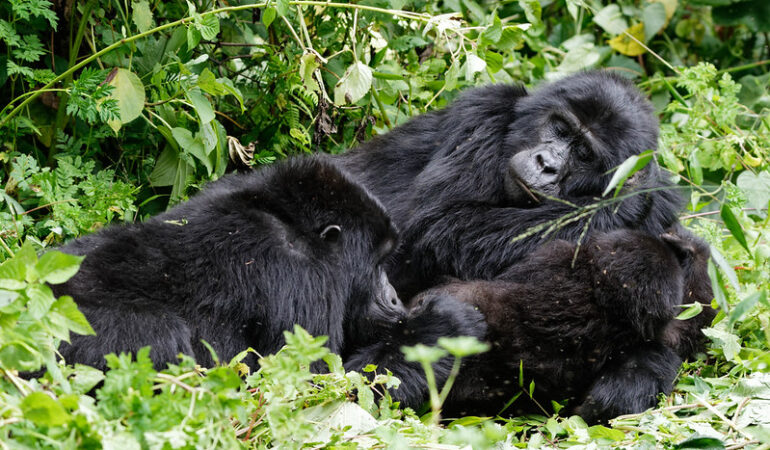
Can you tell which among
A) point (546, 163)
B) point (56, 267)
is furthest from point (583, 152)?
point (56, 267)

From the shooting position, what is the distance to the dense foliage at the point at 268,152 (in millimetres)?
1975

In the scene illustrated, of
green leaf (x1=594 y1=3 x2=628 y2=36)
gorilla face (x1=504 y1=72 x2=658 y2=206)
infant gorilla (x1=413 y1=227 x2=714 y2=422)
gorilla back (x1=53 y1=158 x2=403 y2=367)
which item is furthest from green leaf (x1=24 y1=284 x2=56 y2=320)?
green leaf (x1=594 y1=3 x2=628 y2=36)

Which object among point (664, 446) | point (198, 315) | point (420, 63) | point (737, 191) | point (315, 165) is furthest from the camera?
point (420, 63)

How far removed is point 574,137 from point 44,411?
290 cm

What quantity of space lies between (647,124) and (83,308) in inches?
108

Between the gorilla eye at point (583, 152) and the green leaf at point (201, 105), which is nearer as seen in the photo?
the green leaf at point (201, 105)

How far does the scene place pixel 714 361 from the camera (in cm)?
369

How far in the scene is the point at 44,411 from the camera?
174 centimetres

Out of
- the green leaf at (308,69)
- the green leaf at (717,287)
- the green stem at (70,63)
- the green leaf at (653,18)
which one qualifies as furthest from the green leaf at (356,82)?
the green leaf at (653,18)

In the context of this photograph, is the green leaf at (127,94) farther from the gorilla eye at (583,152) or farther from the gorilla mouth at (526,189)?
the gorilla eye at (583,152)

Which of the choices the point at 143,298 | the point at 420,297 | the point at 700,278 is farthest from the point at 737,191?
the point at 143,298

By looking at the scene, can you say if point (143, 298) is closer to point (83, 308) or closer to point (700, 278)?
point (83, 308)

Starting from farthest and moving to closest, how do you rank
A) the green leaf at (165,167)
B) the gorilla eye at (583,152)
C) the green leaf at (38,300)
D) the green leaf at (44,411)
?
1. the green leaf at (165,167)
2. the gorilla eye at (583,152)
3. the green leaf at (38,300)
4. the green leaf at (44,411)

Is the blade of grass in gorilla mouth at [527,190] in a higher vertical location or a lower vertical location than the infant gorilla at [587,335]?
higher
